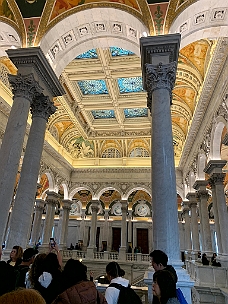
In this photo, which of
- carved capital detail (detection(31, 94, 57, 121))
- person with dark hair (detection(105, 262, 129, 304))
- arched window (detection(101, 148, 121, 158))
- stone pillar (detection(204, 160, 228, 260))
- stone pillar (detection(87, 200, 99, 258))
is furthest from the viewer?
arched window (detection(101, 148, 121, 158))

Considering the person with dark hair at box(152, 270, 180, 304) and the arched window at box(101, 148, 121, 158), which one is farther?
the arched window at box(101, 148, 121, 158)

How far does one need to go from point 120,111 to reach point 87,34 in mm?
7180

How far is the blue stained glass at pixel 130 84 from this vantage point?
1165 centimetres

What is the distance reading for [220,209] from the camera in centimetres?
976

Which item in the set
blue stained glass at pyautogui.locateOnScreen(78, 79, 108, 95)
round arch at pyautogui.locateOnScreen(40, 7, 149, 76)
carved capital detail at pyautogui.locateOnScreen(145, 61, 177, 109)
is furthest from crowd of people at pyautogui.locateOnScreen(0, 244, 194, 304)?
blue stained glass at pyautogui.locateOnScreen(78, 79, 108, 95)

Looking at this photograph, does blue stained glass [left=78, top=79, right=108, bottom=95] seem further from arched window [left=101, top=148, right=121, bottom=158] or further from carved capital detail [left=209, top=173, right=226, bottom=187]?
carved capital detail [left=209, top=173, right=226, bottom=187]

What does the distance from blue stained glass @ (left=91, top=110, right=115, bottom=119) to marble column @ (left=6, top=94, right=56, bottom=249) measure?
8.17m

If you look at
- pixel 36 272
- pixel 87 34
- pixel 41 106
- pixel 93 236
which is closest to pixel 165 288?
pixel 36 272

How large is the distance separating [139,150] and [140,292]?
12.3 metres

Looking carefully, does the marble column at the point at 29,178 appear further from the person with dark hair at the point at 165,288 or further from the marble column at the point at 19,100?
the person with dark hair at the point at 165,288

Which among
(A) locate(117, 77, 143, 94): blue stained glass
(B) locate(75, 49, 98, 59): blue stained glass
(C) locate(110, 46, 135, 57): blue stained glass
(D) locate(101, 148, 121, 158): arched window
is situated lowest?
(D) locate(101, 148, 121, 158): arched window

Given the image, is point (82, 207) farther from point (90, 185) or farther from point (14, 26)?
point (14, 26)

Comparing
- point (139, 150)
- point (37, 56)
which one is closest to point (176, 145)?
point (139, 150)

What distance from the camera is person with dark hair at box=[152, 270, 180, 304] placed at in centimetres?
172
